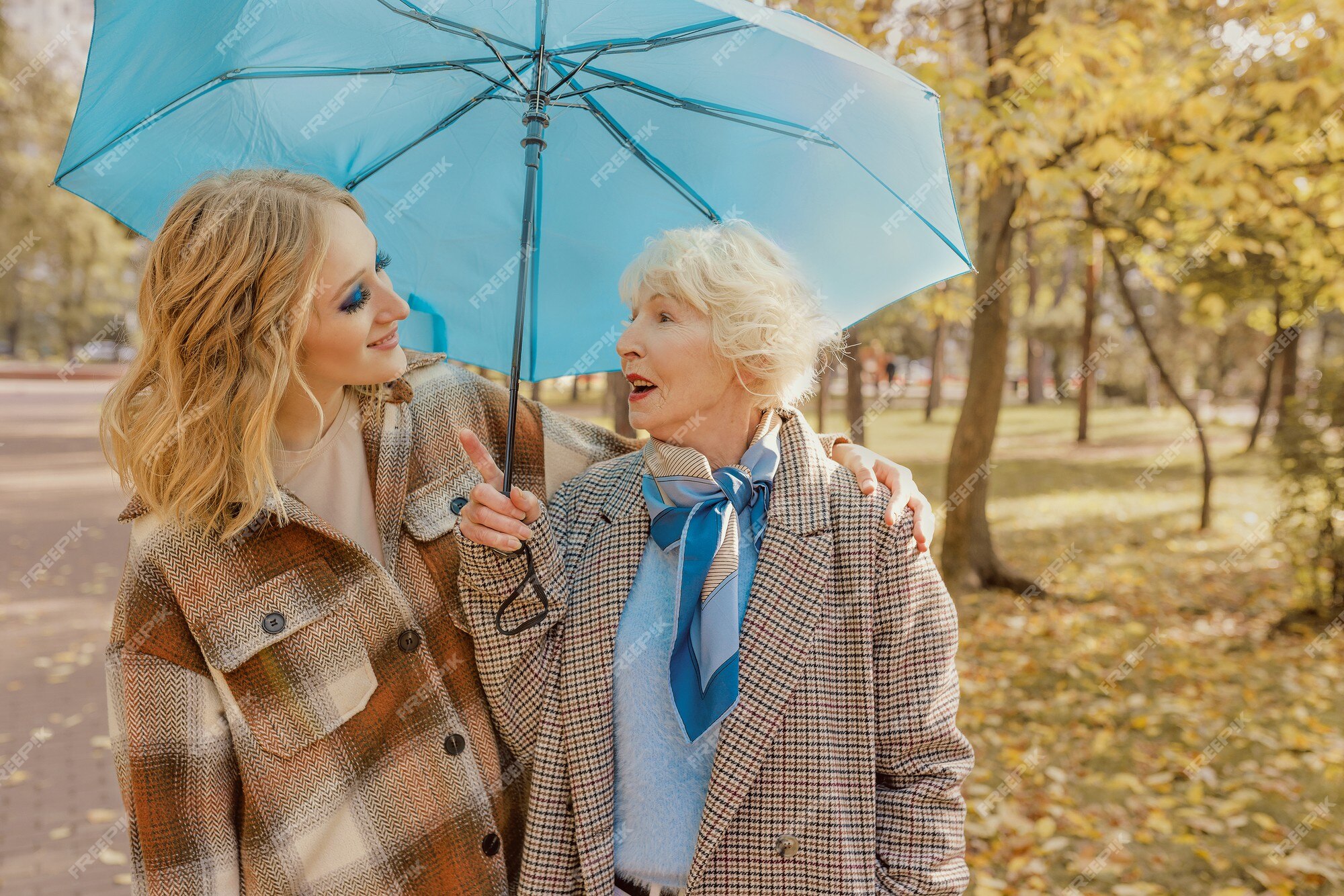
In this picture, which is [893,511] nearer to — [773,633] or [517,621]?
[773,633]

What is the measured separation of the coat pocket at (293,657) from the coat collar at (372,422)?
15 cm

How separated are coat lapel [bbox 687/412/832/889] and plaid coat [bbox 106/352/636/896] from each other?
0.52 metres

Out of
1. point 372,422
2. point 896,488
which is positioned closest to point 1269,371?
point 896,488

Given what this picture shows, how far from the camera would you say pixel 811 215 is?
237cm

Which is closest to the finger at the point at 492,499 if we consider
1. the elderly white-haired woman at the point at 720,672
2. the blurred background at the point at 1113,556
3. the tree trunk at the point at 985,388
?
the elderly white-haired woman at the point at 720,672

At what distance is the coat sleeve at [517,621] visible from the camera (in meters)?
1.94

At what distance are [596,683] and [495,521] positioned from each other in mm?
433

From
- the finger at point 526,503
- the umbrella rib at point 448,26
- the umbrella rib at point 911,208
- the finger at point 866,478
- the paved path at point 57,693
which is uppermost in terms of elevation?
the umbrella rib at point 448,26

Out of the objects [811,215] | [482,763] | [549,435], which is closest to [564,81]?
[811,215]

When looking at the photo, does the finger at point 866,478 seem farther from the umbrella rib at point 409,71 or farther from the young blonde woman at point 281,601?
the umbrella rib at point 409,71

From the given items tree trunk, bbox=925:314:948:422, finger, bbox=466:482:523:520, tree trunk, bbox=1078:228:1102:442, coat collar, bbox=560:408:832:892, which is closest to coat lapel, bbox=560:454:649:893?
coat collar, bbox=560:408:832:892

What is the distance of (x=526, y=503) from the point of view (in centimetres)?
190

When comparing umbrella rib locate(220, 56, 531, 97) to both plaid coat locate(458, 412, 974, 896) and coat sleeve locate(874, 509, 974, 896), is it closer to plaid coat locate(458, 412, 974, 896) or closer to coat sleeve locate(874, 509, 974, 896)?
plaid coat locate(458, 412, 974, 896)

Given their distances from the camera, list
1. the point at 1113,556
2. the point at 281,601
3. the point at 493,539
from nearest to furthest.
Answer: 1. the point at 493,539
2. the point at 281,601
3. the point at 1113,556
